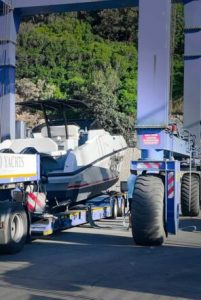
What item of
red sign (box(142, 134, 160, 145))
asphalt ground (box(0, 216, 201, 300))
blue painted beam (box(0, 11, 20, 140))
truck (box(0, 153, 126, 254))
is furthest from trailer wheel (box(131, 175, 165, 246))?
blue painted beam (box(0, 11, 20, 140))

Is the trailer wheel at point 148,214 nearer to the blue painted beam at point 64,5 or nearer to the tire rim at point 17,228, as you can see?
the tire rim at point 17,228

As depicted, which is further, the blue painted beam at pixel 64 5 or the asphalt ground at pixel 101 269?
the blue painted beam at pixel 64 5

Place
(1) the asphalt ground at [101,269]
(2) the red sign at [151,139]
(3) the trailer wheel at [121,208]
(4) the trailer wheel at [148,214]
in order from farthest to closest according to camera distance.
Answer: (3) the trailer wheel at [121,208], (2) the red sign at [151,139], (4) the trailer wheel at [148,214], (1) the asphalt ground at [101,269]

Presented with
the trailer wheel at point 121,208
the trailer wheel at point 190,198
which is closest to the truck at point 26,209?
the trailer wheel at point 121,208

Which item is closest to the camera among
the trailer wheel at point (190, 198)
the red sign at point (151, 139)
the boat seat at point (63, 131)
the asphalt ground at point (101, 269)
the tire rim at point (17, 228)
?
the asphalt ground at point (101, 269)

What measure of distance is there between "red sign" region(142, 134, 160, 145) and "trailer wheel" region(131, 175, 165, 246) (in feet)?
2.72

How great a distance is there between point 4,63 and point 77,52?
28218 millimetres

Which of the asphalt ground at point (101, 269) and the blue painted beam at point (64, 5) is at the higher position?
the blue painted beam at point (64, 5)

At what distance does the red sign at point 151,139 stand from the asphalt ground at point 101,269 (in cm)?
206

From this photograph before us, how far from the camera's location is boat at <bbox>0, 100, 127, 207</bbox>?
45.1 ft

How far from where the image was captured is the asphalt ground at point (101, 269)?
7207mm

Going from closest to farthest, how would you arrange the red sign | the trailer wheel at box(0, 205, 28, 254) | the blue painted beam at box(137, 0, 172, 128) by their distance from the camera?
the trailer wheel at box(0, 205, 28, 254) → the red sign → the blue painted beam at box(137, 0, 172, 128)

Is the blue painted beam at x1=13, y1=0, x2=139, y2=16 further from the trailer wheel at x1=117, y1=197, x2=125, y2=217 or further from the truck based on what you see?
the truck

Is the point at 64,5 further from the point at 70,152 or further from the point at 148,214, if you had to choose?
the point at 148,214
